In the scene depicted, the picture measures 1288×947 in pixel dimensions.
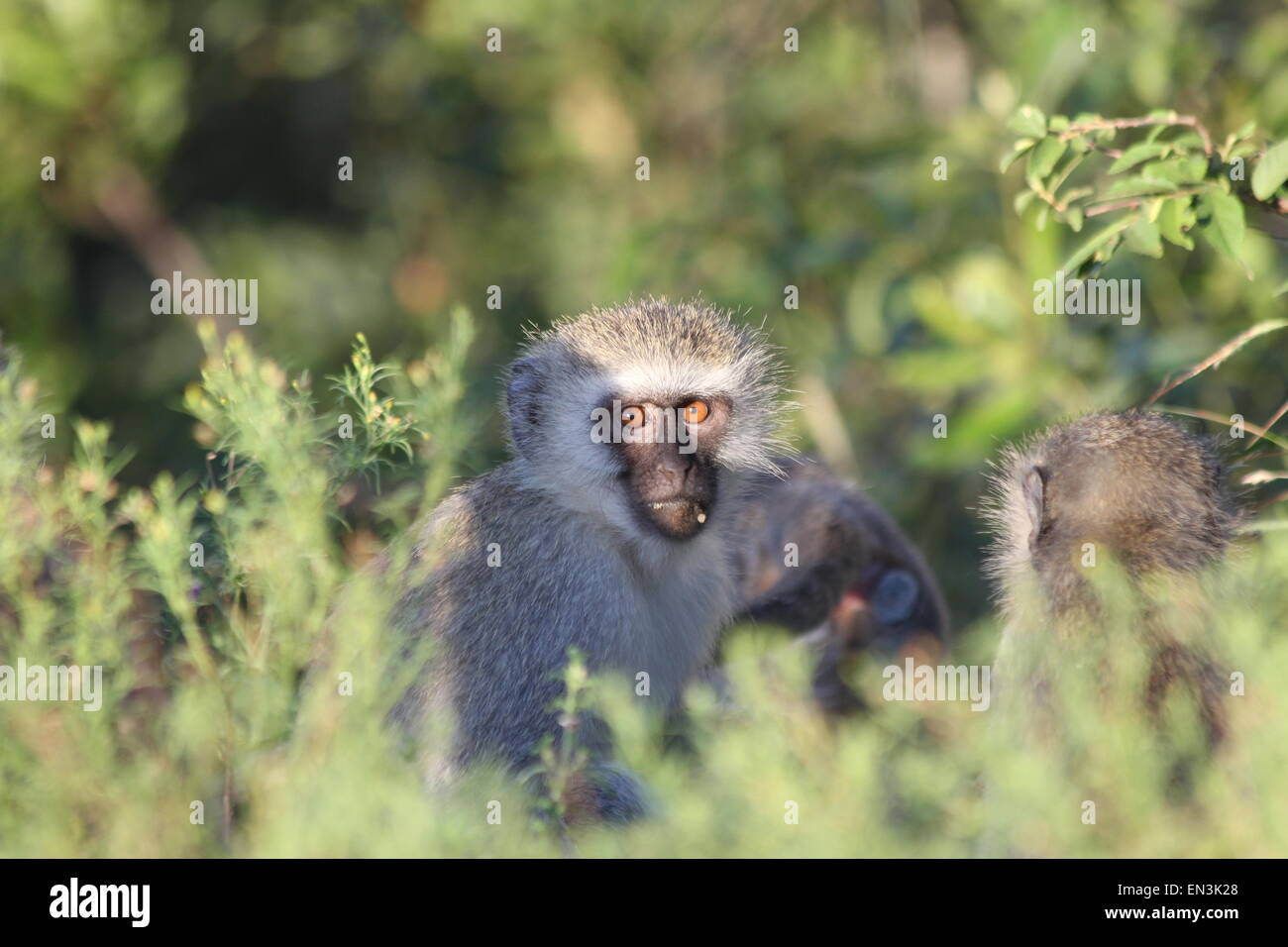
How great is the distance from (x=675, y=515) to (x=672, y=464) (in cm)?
14

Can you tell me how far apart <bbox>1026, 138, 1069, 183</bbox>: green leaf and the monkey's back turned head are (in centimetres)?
62

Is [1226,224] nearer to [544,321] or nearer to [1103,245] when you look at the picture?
[1103,245]

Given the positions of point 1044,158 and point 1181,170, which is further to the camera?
point 1044,158

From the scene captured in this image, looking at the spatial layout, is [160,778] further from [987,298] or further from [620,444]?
[987,298]

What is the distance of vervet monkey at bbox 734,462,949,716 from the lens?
4.89 meters

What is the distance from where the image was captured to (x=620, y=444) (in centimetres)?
409

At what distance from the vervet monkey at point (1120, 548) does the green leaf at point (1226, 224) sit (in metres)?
0.43

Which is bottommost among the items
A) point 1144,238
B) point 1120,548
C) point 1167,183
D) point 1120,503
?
point 1120,548

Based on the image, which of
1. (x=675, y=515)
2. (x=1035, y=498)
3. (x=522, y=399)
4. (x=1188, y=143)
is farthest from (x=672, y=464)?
(x=1188, y=143)

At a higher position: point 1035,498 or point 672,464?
point 672,464

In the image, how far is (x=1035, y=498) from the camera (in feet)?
12.0

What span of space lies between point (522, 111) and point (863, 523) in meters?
4.71

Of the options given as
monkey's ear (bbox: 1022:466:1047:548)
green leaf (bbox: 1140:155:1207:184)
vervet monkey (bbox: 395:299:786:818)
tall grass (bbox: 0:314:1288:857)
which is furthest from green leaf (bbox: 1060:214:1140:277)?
vervet monkey (bbox: 395:299:786:818)

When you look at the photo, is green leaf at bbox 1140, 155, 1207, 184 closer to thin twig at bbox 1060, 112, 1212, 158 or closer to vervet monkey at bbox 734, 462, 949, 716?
thin twig at bbox 1060, 112, 1212, 158
